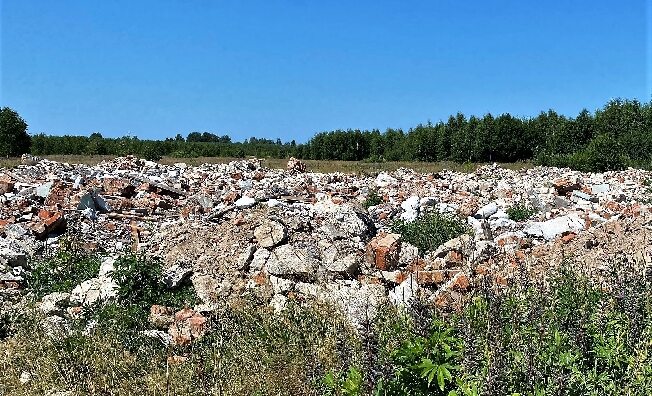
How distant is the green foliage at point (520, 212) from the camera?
29.9 feet

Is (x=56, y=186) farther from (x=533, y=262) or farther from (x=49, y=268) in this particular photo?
(x=533, y=262)

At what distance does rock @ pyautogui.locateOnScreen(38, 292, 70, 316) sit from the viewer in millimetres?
5863

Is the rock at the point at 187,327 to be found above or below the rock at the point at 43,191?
below

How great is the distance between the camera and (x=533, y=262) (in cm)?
611

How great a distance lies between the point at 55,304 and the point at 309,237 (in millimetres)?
2792

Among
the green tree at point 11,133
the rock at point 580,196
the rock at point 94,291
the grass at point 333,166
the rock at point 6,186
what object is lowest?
the rock at point 94,291

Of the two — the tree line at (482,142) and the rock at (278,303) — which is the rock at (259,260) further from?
the tree line at (482,142)

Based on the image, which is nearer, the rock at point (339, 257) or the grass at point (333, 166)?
the rock at point (339, 257)

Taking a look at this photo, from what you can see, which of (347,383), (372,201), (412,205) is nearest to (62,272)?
(347,383)

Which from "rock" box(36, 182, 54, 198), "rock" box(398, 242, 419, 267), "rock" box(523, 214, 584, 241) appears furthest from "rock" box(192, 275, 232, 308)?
"rock" box(36, 182, 54, 198)

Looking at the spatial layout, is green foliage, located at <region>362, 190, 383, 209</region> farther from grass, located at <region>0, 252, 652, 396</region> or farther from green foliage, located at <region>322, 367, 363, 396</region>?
green foliage, located at <region>322, 367, 363, 396</region>

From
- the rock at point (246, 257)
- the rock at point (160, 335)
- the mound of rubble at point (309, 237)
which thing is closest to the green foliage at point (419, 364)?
the mound of rubble at point (309, 237)

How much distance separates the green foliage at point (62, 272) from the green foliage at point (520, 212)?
5.95m

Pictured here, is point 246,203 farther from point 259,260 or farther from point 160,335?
point 160,335
